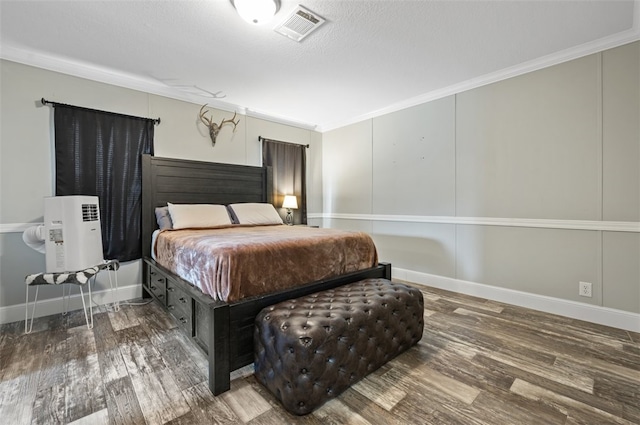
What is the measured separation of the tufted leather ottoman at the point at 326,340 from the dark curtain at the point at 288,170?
9.19 feet

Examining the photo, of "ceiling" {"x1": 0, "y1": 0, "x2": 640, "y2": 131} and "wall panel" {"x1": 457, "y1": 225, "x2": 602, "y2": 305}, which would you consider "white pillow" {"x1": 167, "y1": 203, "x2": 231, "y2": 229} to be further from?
"wall panel" {"x1": 457, "y1": 225, "x2": 602, "y2": 305}

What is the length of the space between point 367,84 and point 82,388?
3699mm

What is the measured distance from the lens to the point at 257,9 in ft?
6.53

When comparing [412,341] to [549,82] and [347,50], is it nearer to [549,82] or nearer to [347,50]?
[347,50]

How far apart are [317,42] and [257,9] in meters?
0.66

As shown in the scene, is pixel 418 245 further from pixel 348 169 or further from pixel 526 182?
pixel 348 169

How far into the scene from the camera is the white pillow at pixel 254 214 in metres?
3.68

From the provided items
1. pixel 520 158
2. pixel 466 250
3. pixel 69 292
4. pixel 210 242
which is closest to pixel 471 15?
pixel 520 158

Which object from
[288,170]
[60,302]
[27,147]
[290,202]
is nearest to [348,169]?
[288,170]

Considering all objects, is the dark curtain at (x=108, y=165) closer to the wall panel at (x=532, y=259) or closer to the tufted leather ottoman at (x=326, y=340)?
the tufted leather ottoman at (x=326, y=340)

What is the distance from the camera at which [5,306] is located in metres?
2.65

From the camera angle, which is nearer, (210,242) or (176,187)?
(210,242)

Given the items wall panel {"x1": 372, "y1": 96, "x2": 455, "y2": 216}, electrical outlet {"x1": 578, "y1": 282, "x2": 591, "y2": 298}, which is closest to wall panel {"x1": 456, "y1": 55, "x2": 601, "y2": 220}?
wall panel {"x1": 372, "y1": 96, "x2": 455, "y2": 216}

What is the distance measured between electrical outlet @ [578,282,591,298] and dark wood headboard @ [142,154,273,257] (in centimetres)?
379
